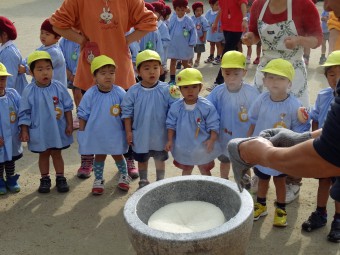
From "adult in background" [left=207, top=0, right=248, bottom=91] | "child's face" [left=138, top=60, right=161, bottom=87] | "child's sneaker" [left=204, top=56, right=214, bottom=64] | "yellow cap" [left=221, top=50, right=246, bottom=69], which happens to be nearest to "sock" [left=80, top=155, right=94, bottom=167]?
"child's face" [left=138, top=60, right=161, bottom=87]

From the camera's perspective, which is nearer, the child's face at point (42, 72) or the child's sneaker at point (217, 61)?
the child's face at point (42, 72)

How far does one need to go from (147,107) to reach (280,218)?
1552 mm

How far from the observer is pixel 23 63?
616 centimetres

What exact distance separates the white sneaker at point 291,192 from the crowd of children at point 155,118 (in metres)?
0.39

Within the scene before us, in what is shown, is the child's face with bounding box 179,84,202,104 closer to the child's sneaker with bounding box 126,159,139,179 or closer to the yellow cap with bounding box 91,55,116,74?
the yellow cap with bounding box 91,55,116,74

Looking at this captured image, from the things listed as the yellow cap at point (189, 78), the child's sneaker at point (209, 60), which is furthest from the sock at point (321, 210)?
the child's sneaker at point (209, 60)

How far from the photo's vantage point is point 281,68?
168 inches

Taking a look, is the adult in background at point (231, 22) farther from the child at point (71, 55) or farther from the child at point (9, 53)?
the child at point (9, 53)

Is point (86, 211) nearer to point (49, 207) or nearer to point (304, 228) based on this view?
point (49, 207)

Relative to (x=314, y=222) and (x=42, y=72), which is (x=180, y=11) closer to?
(x=42, y=72)

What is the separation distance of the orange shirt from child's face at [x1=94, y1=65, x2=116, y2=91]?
0.22 meters

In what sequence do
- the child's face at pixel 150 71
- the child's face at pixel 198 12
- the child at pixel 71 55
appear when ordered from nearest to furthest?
the child's face at pixel 150 71 < the child at pixel 71 55 < the child's face at pixel 198 12

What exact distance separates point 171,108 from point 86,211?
4.11 feet

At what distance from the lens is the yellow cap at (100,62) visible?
15.4 feet
